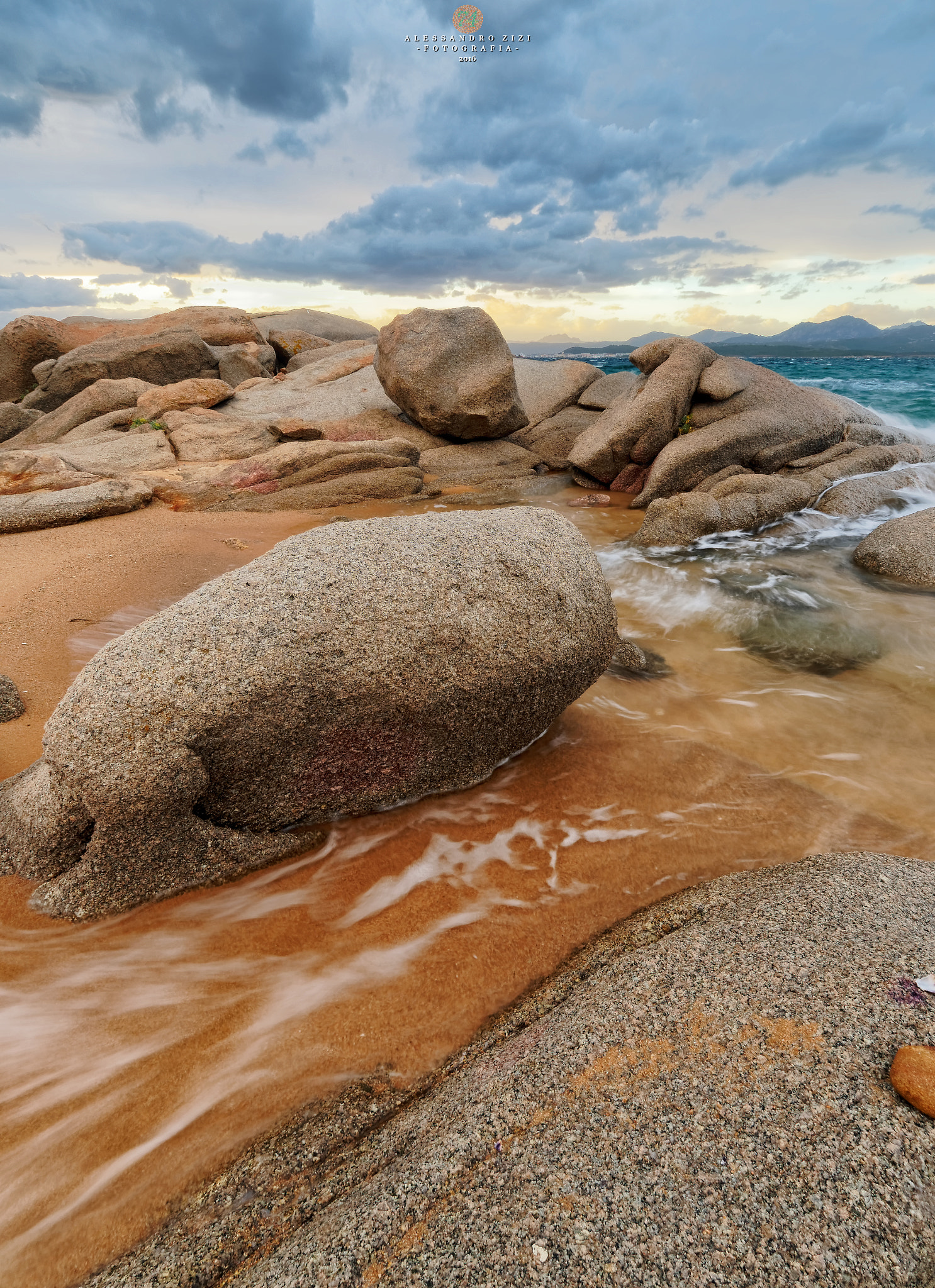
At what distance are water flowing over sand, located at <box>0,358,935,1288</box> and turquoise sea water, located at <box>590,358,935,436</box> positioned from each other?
11.1 m

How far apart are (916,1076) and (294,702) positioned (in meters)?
2.20

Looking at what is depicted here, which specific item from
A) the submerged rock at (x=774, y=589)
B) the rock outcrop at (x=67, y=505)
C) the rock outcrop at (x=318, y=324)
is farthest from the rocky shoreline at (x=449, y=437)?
the rock outcrop at (x=318, y=324)

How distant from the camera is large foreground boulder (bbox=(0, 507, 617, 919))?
241 cm

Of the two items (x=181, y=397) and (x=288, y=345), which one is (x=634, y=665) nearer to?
(x=181, y=397)

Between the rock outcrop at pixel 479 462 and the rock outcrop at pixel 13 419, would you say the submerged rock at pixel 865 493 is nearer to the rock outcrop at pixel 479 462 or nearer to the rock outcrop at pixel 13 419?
the rock outcrop at pixel 479 462

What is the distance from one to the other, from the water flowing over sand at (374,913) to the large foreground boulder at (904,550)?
1961 mm

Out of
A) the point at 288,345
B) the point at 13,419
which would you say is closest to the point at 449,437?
the point at 13,419

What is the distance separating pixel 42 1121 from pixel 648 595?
5876 mm

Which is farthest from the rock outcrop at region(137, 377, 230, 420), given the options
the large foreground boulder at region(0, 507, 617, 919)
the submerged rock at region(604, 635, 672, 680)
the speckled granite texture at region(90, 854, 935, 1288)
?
the speckled granite texture at region(90, 854, 935, 1288)

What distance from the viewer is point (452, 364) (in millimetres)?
10844

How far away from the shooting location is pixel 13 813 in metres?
2.63

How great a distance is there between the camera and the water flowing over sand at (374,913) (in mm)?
1782

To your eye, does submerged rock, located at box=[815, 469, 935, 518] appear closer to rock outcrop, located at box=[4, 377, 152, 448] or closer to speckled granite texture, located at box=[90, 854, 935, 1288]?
speckled granite texture, located at box=[90, 854, 935, 1288]

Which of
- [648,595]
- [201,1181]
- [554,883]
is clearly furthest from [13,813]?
[648,595]
